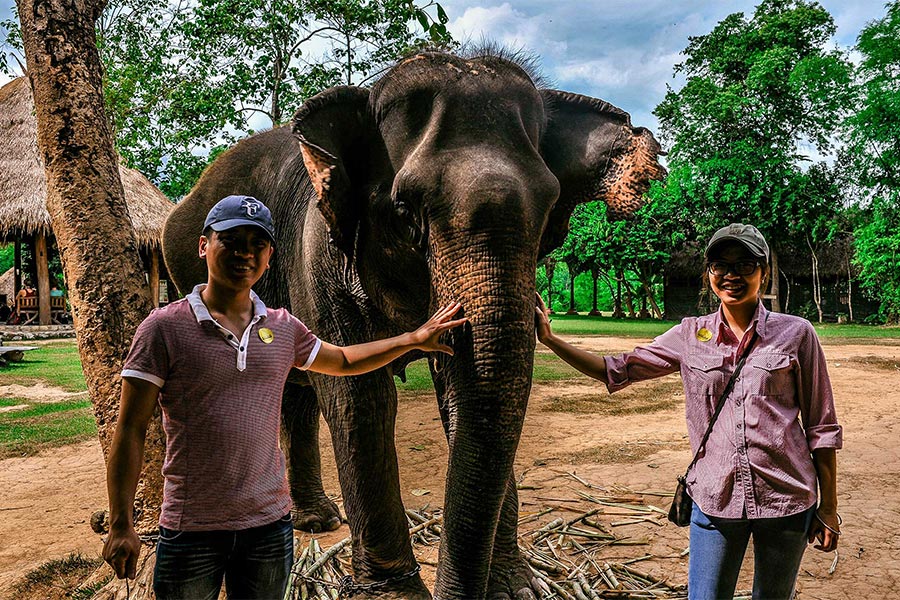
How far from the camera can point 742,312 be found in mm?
2285

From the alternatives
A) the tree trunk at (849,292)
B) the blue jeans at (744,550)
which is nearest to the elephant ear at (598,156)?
the blue jeans at (744,550)

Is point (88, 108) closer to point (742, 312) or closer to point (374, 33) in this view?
point (742, 312)

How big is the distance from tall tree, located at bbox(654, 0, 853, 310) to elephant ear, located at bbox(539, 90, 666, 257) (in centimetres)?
2536

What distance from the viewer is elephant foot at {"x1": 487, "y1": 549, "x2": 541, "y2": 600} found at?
3254 mm

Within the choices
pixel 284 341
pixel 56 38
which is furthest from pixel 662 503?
pixel 56 38

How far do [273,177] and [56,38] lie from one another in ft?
4.72

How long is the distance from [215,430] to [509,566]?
6.48 feet

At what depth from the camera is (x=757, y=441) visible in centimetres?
215

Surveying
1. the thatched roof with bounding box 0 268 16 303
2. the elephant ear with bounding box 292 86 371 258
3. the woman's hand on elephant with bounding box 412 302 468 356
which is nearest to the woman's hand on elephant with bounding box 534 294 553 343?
the woman's hand on elephant with bounding box 412 302 468 356

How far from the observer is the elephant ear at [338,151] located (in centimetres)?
285

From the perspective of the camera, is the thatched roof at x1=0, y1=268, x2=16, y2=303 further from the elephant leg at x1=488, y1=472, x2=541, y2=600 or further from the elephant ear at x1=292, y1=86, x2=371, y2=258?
the elephant leg at x1=488, y1=472, x2=541, y2=600

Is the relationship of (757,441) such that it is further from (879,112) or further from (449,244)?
(879,112)

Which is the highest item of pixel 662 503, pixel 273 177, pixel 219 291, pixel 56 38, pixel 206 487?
pixel 56 38

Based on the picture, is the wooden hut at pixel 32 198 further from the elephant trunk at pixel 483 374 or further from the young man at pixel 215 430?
the young man at pixel 215 430
